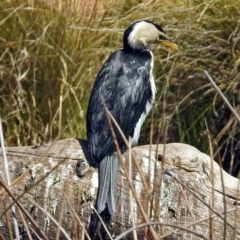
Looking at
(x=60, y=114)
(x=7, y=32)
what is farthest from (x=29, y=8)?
(x=60, y=114)

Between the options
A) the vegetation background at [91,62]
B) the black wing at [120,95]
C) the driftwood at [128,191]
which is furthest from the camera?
the vegetation background at [91,62]

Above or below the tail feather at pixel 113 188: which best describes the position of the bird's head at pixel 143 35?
above

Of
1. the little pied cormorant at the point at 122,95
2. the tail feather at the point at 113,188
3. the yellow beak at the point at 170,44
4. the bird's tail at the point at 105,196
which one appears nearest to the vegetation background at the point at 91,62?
the yellow beak at the point at 170,44

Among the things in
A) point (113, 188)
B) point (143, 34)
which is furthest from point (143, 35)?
point (113, 188)

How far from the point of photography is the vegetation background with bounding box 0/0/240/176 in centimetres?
492

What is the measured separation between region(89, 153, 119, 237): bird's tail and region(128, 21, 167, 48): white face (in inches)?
45.4

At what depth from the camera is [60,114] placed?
5.01 metres

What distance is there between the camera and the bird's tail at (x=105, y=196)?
3.34m

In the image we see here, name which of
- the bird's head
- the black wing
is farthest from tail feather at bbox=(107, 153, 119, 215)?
the bird's head

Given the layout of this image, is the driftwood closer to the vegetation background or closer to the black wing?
the black wing

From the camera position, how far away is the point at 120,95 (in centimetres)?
414

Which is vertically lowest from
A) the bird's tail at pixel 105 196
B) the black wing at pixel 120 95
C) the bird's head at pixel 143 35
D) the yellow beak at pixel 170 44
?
the bird's tail at pixel 105 196

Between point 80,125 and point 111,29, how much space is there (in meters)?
0.58

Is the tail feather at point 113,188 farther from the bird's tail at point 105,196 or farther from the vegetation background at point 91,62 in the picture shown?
the vegetation background at point 91,62
